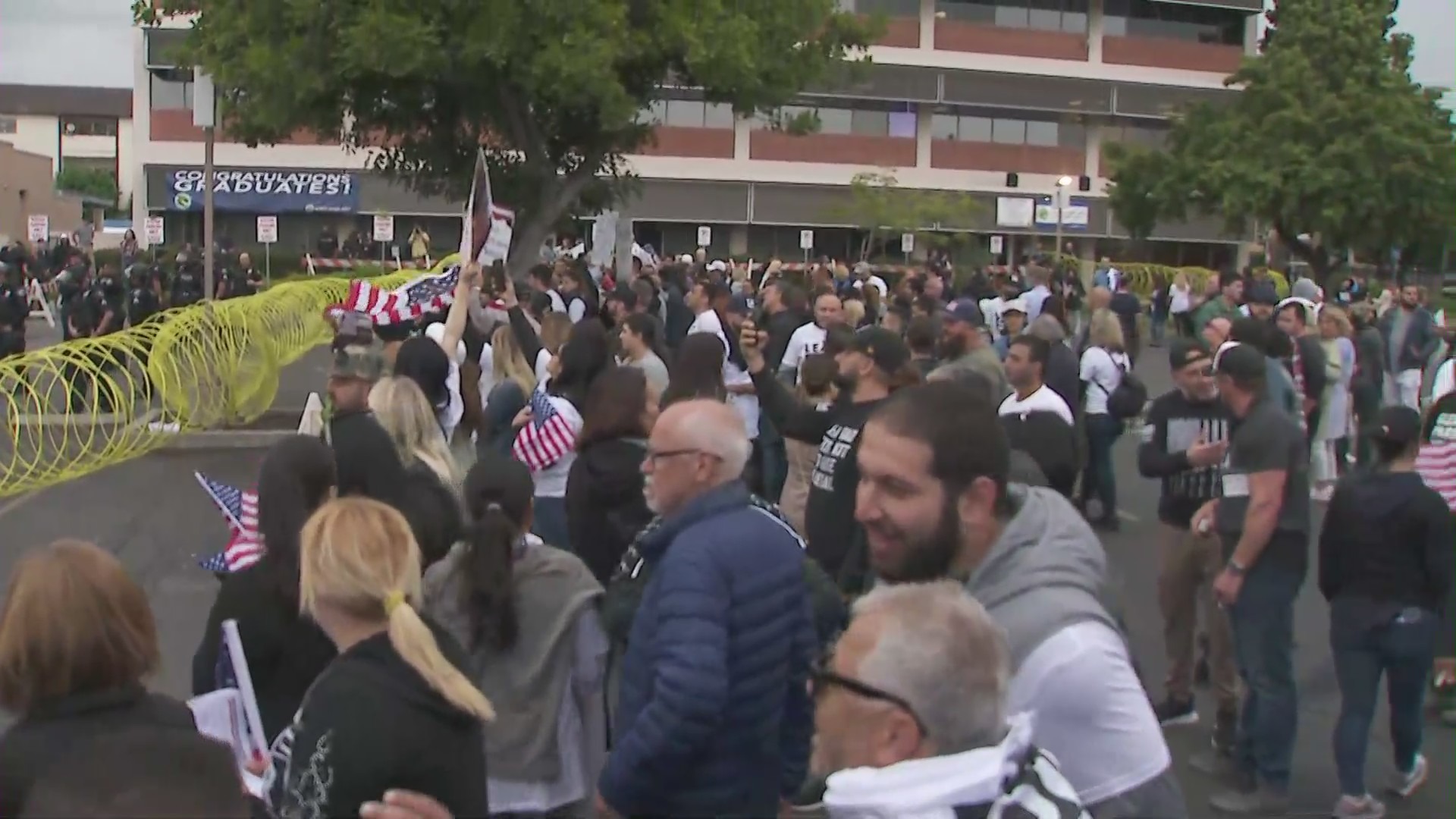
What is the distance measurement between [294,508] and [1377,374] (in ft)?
41.5

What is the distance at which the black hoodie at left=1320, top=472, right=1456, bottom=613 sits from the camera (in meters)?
6.20

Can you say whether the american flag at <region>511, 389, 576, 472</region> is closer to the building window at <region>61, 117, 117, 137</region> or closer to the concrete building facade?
the concrete building facade

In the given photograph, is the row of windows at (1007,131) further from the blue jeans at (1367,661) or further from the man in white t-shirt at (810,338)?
the blue jeans at (1367,661)

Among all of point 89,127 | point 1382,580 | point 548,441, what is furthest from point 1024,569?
point 89,127

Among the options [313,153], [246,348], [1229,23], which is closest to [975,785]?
[246,348]

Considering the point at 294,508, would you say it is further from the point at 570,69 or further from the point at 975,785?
the point at 570,69

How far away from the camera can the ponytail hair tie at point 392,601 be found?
10.6 feet

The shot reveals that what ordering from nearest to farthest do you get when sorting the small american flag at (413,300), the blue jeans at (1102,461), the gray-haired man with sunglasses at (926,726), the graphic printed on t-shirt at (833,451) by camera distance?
the gray-haired man with sunglasses at (926,726)
the graphic printed on t-shirt at (833,451)
the blue jeans at (1102,461)
the small american flag at (413,300)

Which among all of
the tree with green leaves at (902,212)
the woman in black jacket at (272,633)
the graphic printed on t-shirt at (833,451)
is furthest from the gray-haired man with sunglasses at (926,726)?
the tree with green leaves at (902,212)

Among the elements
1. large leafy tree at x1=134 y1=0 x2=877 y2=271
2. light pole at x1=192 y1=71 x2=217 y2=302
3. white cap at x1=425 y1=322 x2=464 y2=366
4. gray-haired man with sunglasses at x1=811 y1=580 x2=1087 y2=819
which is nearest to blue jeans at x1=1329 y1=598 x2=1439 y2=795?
gray-haired man with sunglasses at x1=811 y1=580 x2=1087 y2=819

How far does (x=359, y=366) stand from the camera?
254 inches

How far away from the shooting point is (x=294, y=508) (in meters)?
4.12

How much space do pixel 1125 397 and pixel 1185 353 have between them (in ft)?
12.2

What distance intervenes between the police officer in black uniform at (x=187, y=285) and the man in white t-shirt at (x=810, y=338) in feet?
44.1
